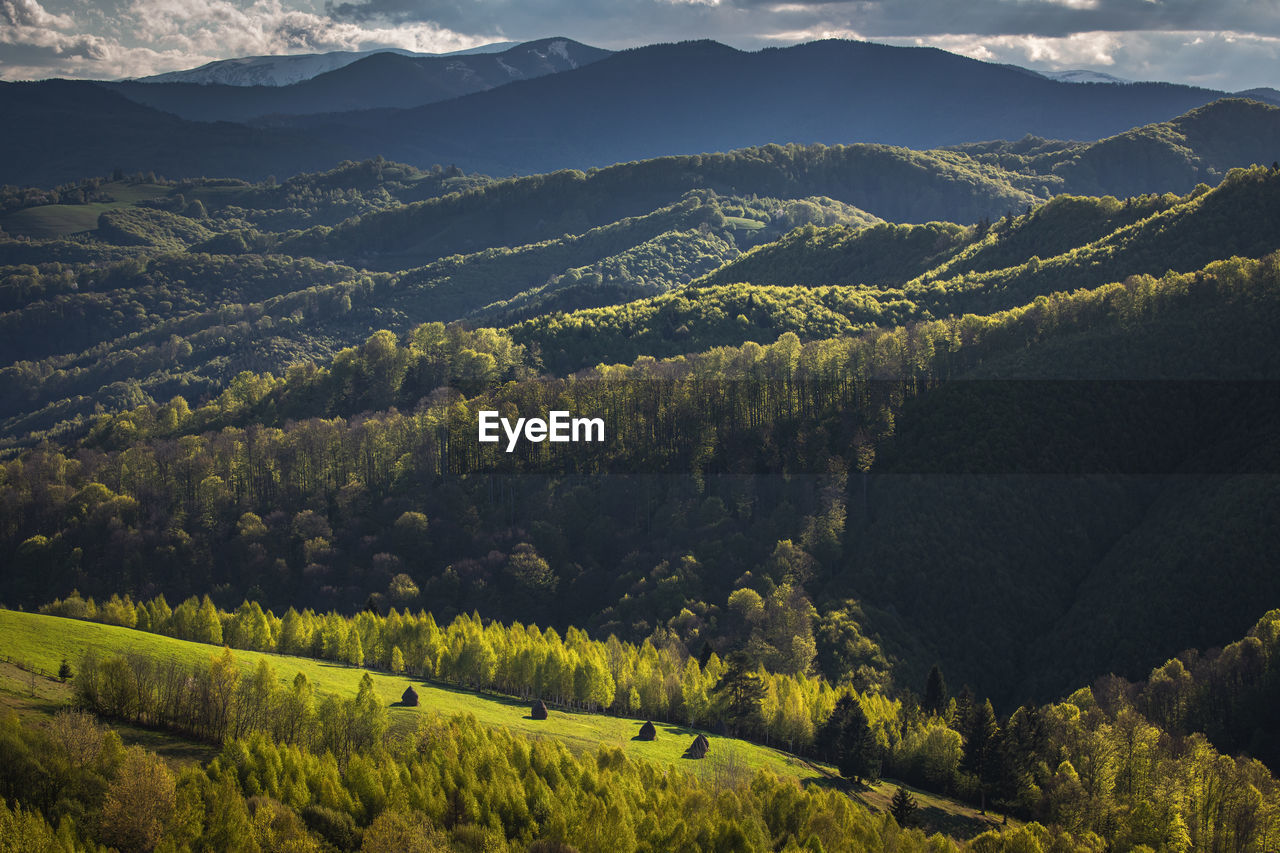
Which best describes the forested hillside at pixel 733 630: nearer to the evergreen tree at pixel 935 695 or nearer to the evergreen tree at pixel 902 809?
the evergreen tree at pixel 935 695

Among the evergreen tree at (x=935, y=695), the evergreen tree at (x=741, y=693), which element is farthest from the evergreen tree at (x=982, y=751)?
the evergreen tree at (x=741, y=693)

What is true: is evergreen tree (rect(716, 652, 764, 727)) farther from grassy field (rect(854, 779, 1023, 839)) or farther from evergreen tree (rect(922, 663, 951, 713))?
evergreen tree (rect(922, 663, 951, 713))

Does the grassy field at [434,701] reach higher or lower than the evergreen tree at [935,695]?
higher

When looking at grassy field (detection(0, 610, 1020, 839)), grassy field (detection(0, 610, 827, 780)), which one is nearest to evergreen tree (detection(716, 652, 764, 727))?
grassy field (detection(0, 610, 827, 780))

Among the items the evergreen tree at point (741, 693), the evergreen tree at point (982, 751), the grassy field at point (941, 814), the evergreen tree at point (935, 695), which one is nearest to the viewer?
the grassy field at point (941, 814)

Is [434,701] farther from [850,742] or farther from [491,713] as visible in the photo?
[850,742]

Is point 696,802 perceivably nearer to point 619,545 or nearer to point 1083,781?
point 1083,781

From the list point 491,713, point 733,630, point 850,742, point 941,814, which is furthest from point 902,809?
point 733,630

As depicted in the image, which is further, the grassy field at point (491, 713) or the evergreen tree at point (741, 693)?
the evergreen tree at point (741, 693)
